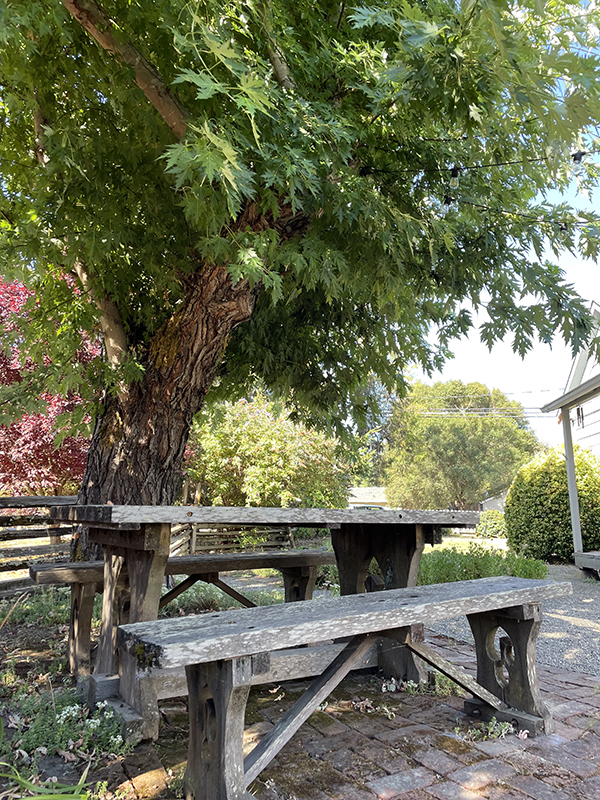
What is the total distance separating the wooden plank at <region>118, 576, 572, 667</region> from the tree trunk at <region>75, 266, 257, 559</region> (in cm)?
209

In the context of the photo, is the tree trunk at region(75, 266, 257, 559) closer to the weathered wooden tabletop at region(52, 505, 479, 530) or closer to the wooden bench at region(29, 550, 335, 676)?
the wooden bench at region(29, 550, 335, 676)

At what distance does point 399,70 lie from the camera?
2.61 metres

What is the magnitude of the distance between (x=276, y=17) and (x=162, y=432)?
314cm

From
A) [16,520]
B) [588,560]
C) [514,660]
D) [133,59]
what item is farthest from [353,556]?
[588,560]

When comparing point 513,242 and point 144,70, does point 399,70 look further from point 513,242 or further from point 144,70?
point 513,242

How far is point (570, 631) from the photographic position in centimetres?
605

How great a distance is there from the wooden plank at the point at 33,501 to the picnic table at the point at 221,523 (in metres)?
3.18

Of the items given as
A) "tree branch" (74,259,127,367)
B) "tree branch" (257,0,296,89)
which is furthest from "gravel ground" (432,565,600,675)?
"tree branch" (257,0,296,89)

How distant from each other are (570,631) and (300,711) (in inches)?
185

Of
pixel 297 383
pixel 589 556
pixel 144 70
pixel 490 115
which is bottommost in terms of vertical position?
pixel 589 556

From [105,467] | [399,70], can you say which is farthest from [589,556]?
[399,70]

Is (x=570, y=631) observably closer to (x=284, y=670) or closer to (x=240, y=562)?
(x=240, y=562)

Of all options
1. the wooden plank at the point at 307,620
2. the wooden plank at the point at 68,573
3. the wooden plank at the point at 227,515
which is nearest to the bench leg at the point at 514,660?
the wooden plank at the point at 307,620

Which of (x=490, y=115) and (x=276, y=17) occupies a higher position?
(x=276, y=17)
